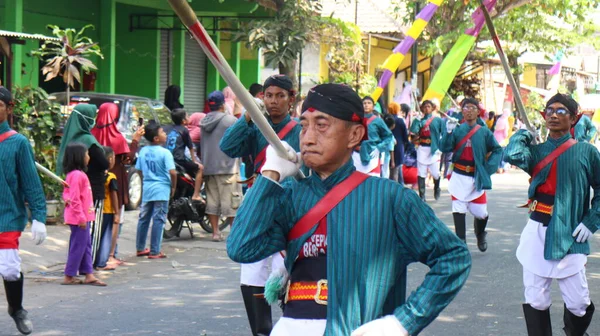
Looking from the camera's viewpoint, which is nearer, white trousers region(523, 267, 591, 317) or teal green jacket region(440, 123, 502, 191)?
white trousers region(523, 267, 591, 317)

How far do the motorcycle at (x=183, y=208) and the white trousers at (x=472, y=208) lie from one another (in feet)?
10.6

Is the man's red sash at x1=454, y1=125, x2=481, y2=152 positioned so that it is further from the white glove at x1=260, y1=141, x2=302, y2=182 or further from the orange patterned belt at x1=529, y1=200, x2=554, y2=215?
the white glove at x1=260, y1=141, x2=302, y2=182

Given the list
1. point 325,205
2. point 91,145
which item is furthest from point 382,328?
point 91,145

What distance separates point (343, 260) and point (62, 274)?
743 cm

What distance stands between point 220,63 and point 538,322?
4.39 meters

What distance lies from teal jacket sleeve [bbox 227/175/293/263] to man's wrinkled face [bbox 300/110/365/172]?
17 cm

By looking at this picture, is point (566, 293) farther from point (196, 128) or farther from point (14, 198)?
point (196, 128)

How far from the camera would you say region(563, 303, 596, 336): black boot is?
7340mm

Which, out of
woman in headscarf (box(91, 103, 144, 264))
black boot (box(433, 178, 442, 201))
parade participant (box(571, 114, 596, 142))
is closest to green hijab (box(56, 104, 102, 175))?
woman in headscarf (box(91, 103, 144, 264))

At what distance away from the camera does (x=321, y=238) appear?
3814 millimetres

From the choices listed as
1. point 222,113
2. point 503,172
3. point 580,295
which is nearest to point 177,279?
point 222,113

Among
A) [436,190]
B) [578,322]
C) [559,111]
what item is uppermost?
[559,111]

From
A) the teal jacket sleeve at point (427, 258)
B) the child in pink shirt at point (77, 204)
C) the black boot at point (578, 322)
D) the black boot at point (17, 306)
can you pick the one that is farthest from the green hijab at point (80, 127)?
the teal jacket sleeve at point (427, 258)

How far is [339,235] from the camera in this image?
148 inches
